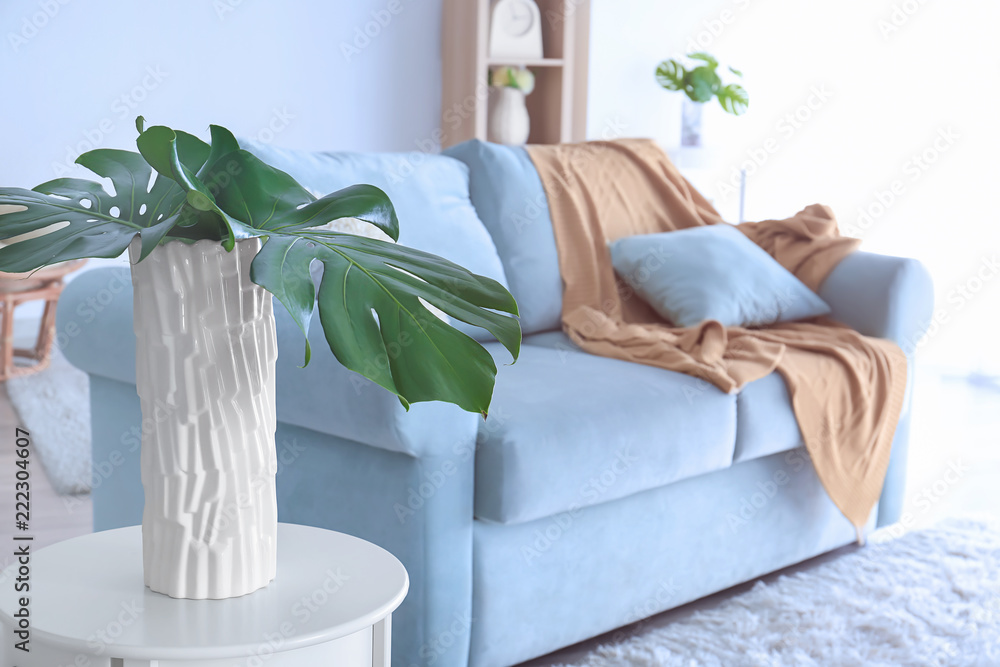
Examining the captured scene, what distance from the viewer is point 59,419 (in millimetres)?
3041

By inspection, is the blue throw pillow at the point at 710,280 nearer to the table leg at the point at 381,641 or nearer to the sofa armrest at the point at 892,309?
the sofa armrest at the point at 892,309

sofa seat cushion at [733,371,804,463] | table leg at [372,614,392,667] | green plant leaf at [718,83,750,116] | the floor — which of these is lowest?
the floor

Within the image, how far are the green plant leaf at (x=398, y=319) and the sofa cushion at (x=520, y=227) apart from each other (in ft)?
4.67

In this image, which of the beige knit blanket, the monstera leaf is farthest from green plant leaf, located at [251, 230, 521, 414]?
the beige knit blanket

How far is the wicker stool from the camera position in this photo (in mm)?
3525

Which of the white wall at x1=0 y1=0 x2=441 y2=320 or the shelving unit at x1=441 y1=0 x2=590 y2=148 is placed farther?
the shelving unit at x1=441 y1=0 x2=590 y2=148

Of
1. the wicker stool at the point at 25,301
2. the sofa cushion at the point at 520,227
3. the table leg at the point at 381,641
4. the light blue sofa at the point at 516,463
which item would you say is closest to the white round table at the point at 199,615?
the table leg at the point at 381,641

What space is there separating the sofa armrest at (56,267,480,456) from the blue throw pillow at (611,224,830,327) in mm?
915

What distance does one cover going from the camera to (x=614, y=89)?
170 inches

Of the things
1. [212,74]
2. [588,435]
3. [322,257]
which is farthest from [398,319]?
[212,74]

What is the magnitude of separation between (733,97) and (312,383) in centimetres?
280

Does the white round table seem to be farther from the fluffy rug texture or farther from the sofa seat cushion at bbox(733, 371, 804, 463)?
the fluffy rug texture

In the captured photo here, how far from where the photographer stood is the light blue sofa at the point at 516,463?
1.47 m

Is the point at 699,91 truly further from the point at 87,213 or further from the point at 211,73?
the point at 87,213
